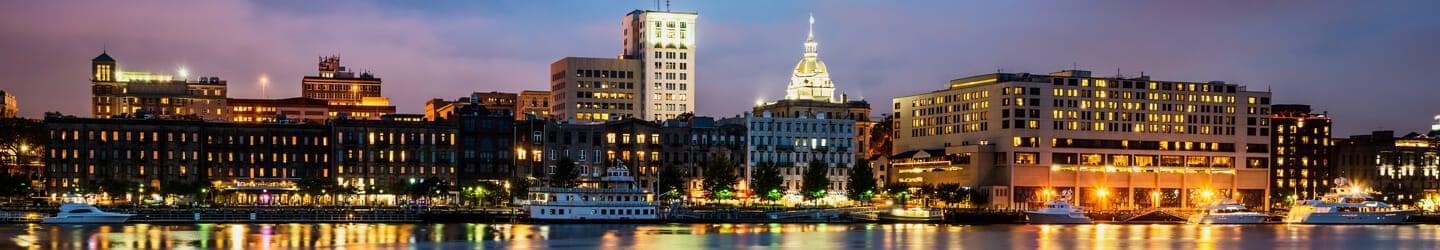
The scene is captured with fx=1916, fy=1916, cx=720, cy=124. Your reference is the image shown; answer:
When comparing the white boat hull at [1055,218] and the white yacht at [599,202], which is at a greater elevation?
the white yacht at [599,202]

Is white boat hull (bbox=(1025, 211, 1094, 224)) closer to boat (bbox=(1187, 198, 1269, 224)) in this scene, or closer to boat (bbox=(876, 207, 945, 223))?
boat (bbox=(876, 207, 945, 223))

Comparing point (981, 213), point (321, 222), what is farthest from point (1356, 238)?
point (321, 222)

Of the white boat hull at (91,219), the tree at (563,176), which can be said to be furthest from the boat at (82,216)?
the tree at (563,176)

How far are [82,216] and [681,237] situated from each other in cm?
5530

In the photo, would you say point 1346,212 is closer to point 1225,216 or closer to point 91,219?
point 1225,216

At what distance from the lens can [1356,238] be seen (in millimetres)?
162750

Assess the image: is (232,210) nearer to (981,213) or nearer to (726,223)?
(726,223)

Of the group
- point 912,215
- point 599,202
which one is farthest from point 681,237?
point 912,215

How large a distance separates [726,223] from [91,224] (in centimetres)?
5634

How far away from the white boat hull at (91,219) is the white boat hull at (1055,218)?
3397 inches

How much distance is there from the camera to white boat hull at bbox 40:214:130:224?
163625mm

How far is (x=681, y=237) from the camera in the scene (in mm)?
147250

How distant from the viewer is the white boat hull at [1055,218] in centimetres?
18838

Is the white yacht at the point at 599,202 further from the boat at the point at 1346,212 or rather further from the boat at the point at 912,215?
the boat at the point at 1346,212
